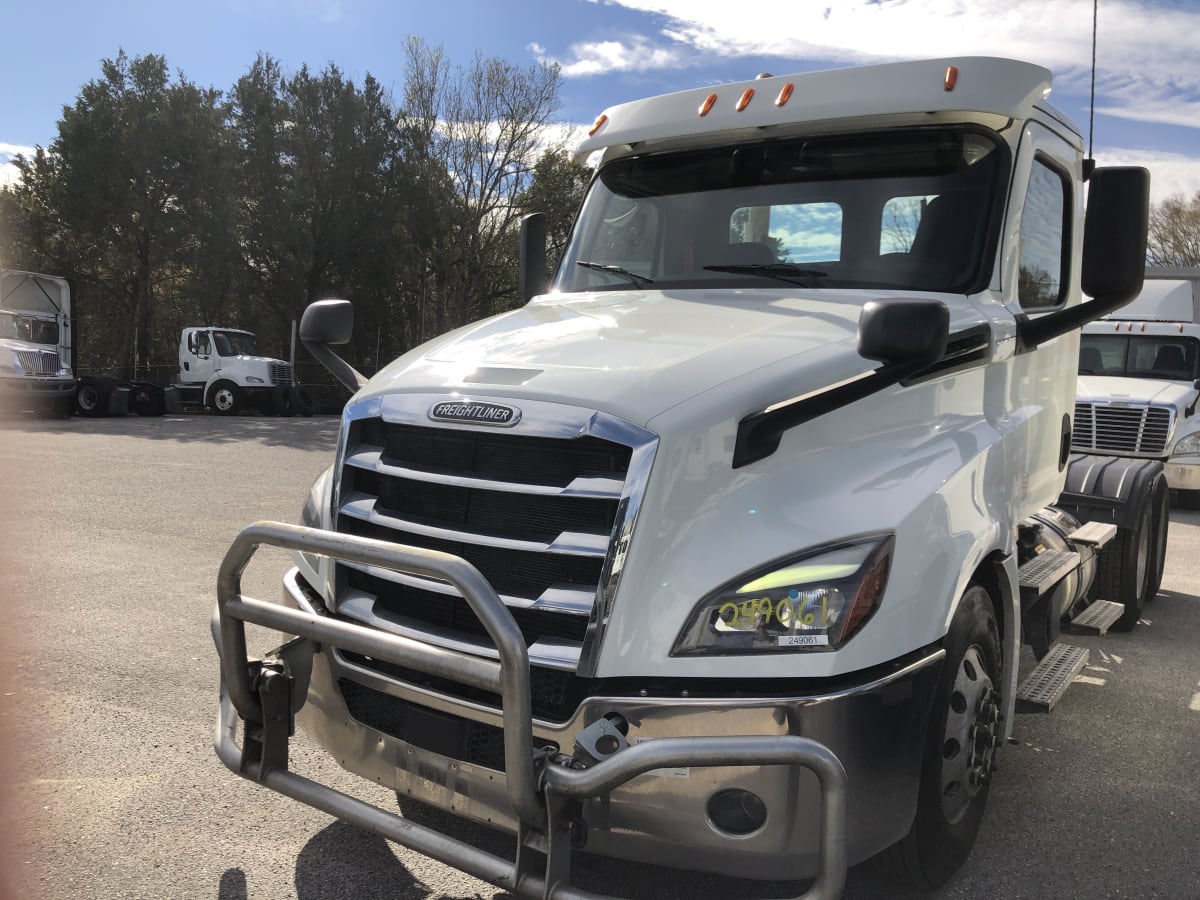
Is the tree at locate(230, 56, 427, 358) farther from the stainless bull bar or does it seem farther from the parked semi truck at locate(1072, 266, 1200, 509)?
the stainless bull bar

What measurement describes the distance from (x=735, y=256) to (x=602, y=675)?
1987 millimetres

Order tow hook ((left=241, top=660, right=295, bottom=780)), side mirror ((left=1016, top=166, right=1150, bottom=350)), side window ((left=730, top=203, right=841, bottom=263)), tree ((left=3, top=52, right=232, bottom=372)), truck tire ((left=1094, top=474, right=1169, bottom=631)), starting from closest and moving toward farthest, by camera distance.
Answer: tow hook ((left=241, top=660, right=295, bottom=780)) < side mirror ((left=1016, top=166, right=1150, bottom=350)) < side window ((left=730, top=203, right=841, bottom=263)) < truck tire ((left=1094, top=474, right=1169, bottom=631)) < tree ((left=3, top=52, right=232, bottom=372))

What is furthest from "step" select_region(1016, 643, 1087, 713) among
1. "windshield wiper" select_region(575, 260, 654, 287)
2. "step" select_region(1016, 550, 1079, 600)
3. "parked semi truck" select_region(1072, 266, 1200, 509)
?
"parked semi truck" select_region(1072, 266, 1200, 509)

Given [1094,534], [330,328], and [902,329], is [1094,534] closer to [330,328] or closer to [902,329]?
[902,329]

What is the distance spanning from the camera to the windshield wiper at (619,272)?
3957 mm

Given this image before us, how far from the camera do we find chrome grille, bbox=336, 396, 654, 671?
2531 mm

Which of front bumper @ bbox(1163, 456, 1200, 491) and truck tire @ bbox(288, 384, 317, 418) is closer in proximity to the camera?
front bumper @ bbox(1163, 456, 1200, 491)

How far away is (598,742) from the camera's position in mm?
2312

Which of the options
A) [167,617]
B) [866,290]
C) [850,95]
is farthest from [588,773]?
[167,617]

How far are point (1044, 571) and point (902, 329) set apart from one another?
221 centimetres

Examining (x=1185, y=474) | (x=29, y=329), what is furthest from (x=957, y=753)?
(x=29, y=329)

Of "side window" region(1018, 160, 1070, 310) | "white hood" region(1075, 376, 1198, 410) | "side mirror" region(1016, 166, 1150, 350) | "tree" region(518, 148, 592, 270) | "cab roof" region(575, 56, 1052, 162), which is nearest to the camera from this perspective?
"side mirror" region(1016, 166, 1150, 350)

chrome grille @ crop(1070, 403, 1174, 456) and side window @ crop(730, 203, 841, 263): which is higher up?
side window @ crop(730, 203, 841, 263)

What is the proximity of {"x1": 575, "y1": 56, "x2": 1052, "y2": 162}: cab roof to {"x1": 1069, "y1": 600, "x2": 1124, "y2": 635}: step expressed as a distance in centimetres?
273
